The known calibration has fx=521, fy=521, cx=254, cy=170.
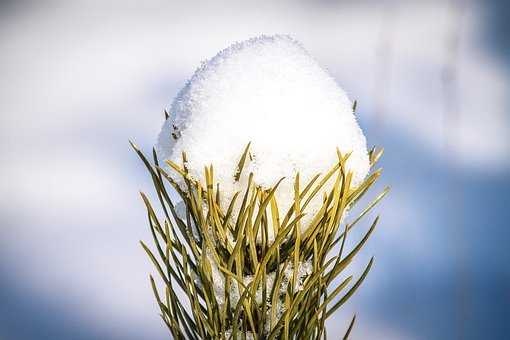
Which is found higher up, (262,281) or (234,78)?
(234,78)

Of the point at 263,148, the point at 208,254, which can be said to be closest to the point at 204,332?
the point at 208,254

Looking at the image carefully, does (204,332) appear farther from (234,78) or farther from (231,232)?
(234,78)

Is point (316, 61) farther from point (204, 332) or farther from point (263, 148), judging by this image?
point (204, 332)

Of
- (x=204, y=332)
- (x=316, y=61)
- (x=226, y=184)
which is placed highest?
(x=316, y=61)

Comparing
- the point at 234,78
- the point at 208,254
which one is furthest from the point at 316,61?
the point at 208,254
